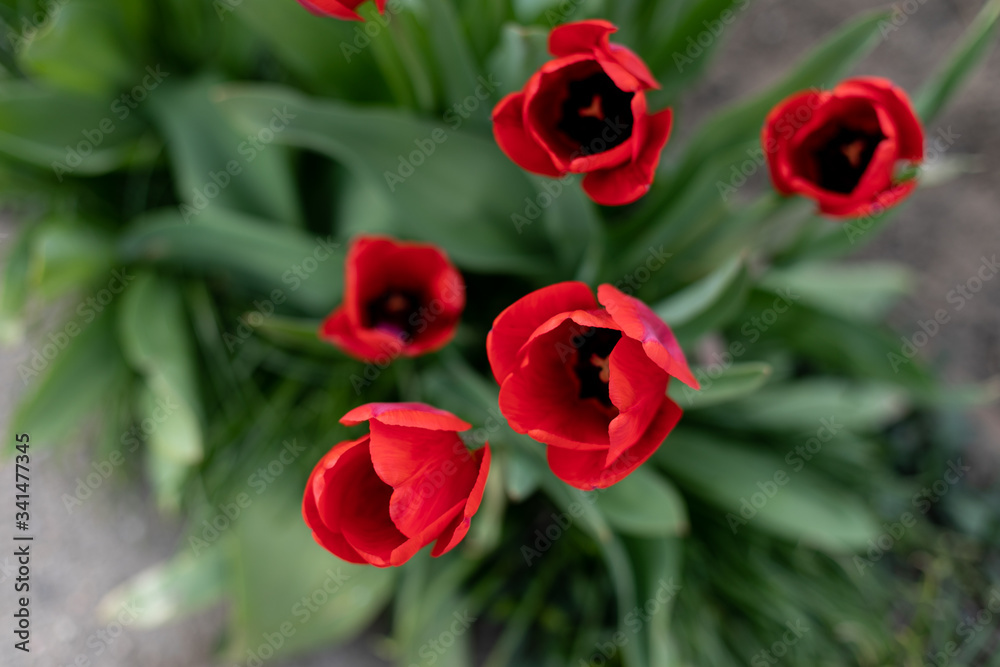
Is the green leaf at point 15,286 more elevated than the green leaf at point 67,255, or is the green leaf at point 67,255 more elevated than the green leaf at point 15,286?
the green leaf at point 67,255

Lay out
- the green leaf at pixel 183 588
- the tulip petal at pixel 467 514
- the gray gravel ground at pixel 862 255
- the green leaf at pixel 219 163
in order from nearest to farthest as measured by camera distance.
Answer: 1. the tulip petal at pixel 467 514
2. the green leaf at pixel 219 163
3. the green leaf at pixel 183 588
4. the gray gravel ground at pixel 862 255

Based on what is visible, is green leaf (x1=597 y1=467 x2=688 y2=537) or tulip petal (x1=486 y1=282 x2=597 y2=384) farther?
green leaf (x1=597 y1=467 x2=688 y2=537)

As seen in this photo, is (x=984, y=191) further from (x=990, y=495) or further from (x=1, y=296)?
(x=1, y=296)

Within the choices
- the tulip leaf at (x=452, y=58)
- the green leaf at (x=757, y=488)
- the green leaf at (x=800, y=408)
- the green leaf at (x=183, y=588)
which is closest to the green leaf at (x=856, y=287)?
the green leaf at (x=800, y=408)

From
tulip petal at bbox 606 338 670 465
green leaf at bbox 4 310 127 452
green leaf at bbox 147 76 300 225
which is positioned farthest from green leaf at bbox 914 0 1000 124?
green leaf at bbox 4 310 127 452

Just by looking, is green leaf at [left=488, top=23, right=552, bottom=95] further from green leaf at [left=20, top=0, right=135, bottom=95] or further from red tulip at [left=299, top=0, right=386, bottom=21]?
green leaf at [left=20, top=0, right=135, bottom=95]

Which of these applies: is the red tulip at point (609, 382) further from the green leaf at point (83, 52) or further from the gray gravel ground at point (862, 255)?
the gray gravel ground at point (862, 255)

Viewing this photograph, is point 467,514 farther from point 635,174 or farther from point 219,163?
point 219,163
